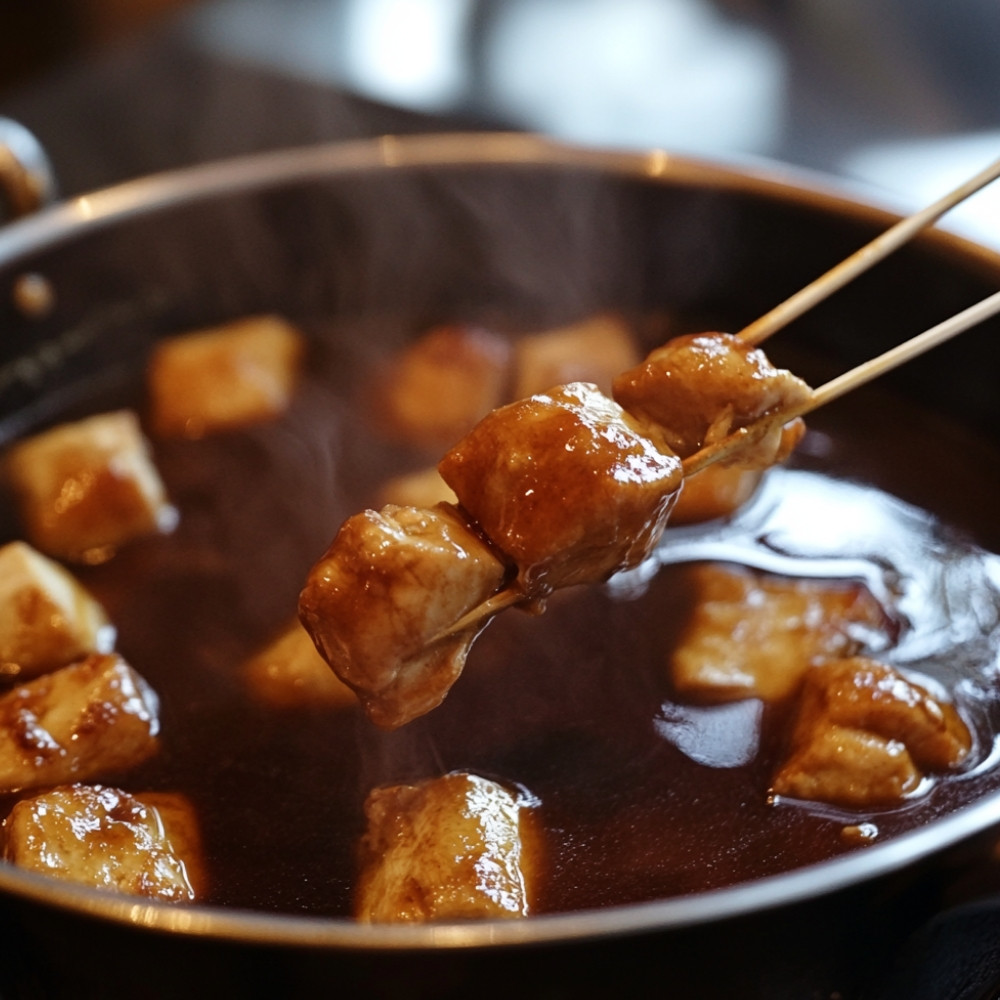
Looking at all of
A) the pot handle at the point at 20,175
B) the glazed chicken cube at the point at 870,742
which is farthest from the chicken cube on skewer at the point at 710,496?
the pot handle at the point at 20,175

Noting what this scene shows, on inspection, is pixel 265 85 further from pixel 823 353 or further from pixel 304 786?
pixel 304 786

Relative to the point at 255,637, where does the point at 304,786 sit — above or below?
below

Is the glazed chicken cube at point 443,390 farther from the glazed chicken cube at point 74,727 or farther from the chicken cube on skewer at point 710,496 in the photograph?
the glazed chicken cube at point 74,727

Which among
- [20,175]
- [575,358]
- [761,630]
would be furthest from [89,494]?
[761,630]

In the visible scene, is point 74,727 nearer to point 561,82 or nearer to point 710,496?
point 710,496

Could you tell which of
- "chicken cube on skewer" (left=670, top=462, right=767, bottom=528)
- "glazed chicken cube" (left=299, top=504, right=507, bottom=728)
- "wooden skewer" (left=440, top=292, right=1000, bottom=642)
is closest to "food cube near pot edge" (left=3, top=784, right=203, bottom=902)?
"glazed chicken cube" (left=299, top=504, right=507, bottom=728)

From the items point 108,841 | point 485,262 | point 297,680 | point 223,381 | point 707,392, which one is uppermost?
point 485,262

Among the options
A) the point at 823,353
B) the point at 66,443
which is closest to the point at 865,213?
the point at 823,353
